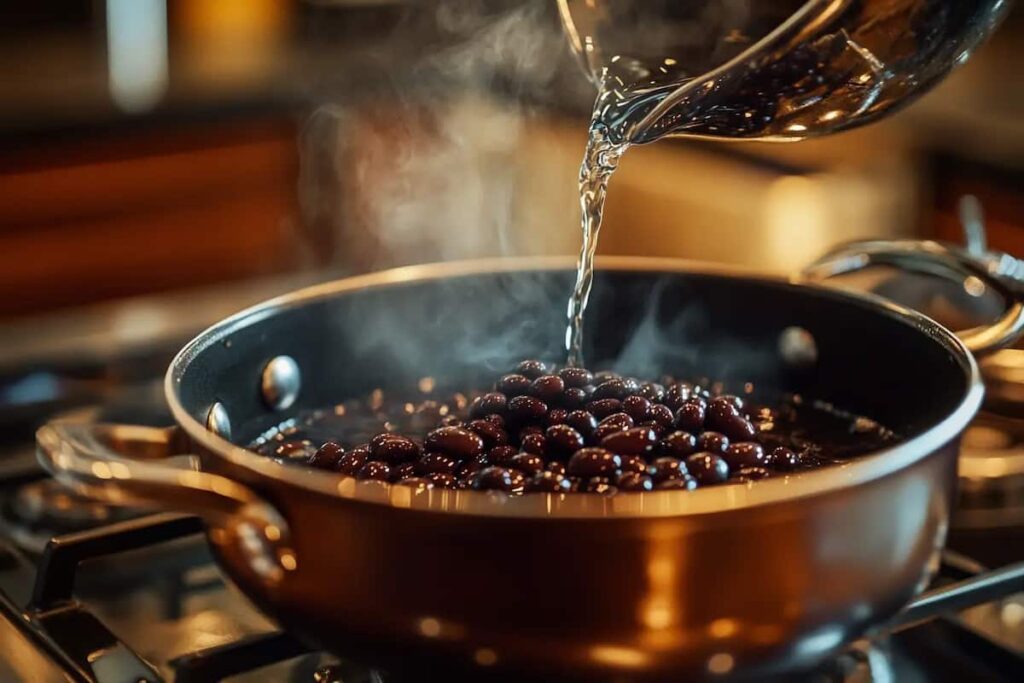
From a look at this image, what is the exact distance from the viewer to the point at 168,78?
8.51ft

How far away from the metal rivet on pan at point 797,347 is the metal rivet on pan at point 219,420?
15.4 inches

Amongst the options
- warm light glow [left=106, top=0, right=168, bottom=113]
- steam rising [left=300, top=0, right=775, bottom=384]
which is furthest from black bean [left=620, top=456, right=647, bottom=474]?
warm light glow [left=106, top=0, right=168, bottom=113]

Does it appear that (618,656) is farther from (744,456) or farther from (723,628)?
(744,456)

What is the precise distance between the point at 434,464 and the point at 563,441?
0.07m

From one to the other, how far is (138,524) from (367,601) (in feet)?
0.98

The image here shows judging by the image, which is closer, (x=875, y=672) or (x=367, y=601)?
(x=367, y=601)

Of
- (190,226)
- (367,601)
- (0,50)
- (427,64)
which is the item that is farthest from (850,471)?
(0,50)

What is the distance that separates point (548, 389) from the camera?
0.80 m

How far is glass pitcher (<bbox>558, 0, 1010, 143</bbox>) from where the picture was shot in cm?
72

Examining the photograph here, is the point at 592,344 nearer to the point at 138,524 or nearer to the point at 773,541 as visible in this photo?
the point at 138,524

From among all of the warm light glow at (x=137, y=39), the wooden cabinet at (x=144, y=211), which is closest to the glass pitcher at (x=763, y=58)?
the wooden cabinet at (x=144, y=211)

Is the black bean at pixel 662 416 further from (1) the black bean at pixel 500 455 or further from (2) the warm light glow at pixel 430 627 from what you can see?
(2) the warm light glow at pixel 430 627

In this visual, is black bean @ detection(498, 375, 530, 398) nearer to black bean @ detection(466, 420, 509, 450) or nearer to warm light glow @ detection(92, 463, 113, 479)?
black bean @ detection(466, 420, 509, 450)

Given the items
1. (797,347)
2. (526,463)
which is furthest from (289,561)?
(797,347)
